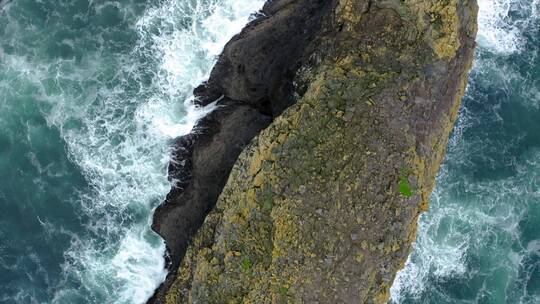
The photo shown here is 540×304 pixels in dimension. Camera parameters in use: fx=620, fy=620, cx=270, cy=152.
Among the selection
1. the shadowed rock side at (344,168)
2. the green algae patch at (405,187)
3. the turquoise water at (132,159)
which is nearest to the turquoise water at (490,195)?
the turquoise water at (132,159)

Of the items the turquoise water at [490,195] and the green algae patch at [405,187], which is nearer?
the green algae patch at [405,187]

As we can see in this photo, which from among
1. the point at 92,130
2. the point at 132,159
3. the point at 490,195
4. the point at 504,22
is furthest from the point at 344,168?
the point at 504,22

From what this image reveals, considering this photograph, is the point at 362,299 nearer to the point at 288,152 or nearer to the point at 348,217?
the point at 348,217

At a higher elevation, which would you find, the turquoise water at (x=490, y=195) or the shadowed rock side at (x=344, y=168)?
the shadowed rock side at (x=344, y=168)

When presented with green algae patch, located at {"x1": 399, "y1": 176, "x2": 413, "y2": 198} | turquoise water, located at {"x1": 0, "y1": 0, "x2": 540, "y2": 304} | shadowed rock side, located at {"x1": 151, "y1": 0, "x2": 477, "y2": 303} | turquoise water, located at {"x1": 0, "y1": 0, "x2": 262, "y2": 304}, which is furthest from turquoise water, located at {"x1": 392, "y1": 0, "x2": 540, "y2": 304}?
turquoise water, located at {"x1": 0, "y1": 0, "x2": 262, "y2": 304}

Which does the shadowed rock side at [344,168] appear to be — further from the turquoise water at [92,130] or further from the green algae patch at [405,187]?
the turquoise water at [92,130]

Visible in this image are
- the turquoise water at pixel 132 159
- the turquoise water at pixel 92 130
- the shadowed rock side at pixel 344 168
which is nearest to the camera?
the shadowed rock side at pixel 344 168

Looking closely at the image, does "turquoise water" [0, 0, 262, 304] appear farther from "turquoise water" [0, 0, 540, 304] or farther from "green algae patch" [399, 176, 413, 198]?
"green algae patch" [399, 176, 413, 198]
